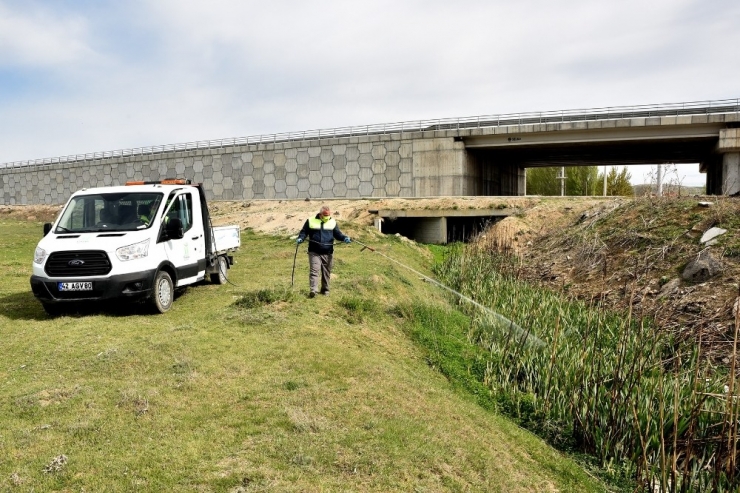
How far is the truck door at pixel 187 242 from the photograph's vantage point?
10631 millimetres

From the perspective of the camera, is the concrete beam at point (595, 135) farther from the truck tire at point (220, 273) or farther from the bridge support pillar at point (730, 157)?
the truck tire at point (220, 273)

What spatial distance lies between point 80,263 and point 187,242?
2.30 meters

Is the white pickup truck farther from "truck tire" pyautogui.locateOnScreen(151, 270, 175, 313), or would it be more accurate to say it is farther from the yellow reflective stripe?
the yellow reflective stripe

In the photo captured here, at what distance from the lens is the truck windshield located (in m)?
10.0

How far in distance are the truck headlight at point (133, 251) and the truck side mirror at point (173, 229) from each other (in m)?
0.66

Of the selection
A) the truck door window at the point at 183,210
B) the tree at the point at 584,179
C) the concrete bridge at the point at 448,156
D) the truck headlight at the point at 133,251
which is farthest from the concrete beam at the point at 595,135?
the truck headlight at the point at 133,251

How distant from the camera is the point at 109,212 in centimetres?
1029

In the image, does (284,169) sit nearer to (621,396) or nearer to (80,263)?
(80,263)

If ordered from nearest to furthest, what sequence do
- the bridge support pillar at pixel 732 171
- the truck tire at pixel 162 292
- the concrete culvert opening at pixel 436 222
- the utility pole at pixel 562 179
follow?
the truck tire at pixel 162 292, the concrete culvert opening at pixel 436 222, the bridge support pillar at pixel 732 171, the utility pole at pixel 562 179

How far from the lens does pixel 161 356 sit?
722cm

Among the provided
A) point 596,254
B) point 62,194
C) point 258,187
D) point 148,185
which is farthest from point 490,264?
point 62,194

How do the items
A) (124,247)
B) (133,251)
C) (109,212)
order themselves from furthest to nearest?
(109,212) → (133,251) → (124,247)

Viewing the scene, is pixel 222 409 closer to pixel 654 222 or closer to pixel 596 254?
pixel 596 254

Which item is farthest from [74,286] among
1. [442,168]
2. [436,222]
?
[442,168]
